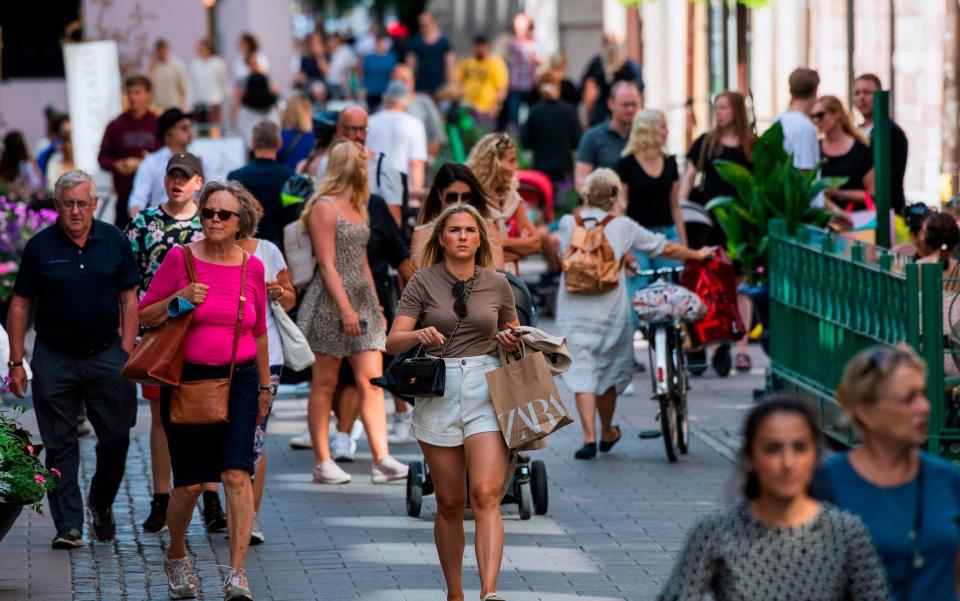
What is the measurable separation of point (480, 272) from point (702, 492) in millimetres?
2994

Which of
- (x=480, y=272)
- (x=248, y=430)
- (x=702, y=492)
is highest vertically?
(x=480, y=272)

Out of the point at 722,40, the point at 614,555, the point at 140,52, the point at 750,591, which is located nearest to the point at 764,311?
the point at 614,555

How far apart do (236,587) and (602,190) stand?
4.26 meters

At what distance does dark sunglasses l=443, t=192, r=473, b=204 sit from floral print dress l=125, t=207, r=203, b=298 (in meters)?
1.20

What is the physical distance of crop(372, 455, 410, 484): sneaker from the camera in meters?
10.6

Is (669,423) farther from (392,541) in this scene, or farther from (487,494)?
(487,494)

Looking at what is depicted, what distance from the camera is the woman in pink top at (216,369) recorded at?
7777 mm

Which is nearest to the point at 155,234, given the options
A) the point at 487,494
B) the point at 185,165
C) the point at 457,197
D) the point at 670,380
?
the point at 185,165

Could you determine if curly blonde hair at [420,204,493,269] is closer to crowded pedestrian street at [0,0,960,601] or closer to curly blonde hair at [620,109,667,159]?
crowded pedestrian street at [0,0,960,601]

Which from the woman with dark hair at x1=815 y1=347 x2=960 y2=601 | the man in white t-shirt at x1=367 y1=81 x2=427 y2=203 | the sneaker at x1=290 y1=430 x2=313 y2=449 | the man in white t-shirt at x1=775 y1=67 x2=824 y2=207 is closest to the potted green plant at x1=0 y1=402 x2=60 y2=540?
the sneaker at x1=290 y1=430 x2=313 y2=449

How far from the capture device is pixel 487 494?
23.6 feet

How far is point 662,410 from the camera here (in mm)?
10977

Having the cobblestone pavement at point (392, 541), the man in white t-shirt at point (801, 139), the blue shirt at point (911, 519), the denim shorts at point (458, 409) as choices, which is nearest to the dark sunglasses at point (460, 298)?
the denim shorts at point (458, 409)

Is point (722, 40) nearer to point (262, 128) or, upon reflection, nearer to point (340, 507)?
point (262, 128)
